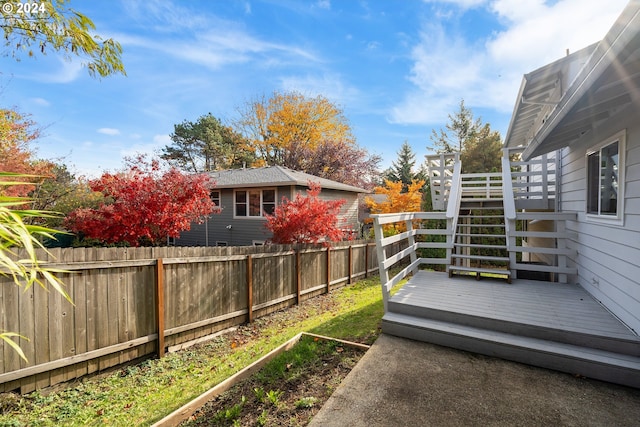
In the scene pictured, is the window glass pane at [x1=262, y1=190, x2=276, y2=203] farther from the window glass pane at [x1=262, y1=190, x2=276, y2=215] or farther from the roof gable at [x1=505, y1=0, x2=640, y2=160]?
the roof gable at [x1=505, y1=0, x2=640, y2=160]

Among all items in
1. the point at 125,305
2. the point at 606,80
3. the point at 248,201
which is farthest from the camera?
the point at 248,201

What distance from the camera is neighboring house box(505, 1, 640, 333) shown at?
86.0 inches

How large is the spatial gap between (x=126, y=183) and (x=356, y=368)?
738 cm

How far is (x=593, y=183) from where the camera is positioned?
4496 mm

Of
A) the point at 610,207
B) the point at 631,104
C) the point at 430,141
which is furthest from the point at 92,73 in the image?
the point at 430,141

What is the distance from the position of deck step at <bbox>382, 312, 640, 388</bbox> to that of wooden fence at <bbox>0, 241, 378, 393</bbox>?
2893 mm

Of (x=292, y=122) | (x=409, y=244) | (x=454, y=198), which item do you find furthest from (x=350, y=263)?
(x=292, y=122)

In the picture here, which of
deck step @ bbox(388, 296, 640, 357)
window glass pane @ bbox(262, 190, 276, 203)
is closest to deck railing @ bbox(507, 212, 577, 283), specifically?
deck step @ bbox(388, 296, 640, 357)

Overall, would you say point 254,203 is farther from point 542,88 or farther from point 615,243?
point 615,243

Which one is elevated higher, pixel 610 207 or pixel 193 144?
pixel 193 144

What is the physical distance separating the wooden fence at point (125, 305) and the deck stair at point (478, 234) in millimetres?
Answer: 3971

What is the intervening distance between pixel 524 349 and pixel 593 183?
3.23 metres

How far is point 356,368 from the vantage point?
120 inches

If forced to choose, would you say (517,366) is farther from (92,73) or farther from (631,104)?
(92,73)
